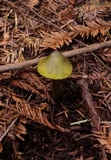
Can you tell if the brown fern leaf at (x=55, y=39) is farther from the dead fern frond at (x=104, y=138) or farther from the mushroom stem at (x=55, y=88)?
the dead fern frond at (x=104, y=138)

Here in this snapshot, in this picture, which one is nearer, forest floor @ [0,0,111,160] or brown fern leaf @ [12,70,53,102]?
forest floor @ [0,0,111,160]

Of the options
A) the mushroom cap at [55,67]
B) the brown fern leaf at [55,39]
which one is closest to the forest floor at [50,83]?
the brown fern leaf at [55,39]

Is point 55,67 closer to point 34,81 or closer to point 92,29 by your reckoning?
point 34,81

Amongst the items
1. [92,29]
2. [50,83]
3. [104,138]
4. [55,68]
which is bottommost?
[104,138]

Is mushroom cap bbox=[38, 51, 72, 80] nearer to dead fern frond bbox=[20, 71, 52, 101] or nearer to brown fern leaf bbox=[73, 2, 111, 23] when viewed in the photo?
dead fern frond bbox=[20, 71, 52, 101]

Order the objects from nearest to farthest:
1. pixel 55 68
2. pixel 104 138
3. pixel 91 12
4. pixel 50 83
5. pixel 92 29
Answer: pixel 104 138, pixel 55 68, pixel 50 83, pixel 92 29, pixel 91 12

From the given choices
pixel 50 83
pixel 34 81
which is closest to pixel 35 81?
pixel 34 81

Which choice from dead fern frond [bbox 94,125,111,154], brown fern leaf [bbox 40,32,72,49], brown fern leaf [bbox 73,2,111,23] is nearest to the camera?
dead fern frond [bbox 94,125,111,154]

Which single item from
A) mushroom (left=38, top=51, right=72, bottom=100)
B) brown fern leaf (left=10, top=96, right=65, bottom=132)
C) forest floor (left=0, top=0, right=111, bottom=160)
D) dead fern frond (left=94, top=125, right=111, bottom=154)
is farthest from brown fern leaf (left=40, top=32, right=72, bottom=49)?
dead fern frond (left=94, top=125, right=111, bottom=154)
